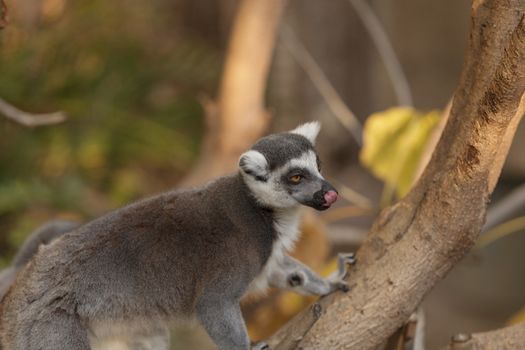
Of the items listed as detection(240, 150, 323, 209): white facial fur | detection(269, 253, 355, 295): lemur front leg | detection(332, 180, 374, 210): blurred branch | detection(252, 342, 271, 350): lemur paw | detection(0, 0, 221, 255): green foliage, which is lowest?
detection(0, 0, 221, 255): green foliage

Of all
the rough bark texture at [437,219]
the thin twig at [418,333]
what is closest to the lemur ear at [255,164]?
the rough bark texture at [437,219]

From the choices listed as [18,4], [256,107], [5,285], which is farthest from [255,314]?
[18,4]

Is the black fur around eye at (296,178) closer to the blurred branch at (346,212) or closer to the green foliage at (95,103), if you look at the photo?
the blurred branch at (346,212)

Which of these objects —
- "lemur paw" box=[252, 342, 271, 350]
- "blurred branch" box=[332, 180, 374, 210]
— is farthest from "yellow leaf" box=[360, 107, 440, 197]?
"lemur paw" box=[252, 342, 271, 350]

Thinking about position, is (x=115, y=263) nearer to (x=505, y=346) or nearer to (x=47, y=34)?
(x=505, y=346)

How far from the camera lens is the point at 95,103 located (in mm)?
7719

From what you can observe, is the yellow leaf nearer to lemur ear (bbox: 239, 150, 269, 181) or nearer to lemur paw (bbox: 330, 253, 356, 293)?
lemur paw (bbox: 330, 253, 356, 293)

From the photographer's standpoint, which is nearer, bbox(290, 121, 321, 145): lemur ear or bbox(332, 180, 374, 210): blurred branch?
bbox(290, 121, 321, 145): lemur ear

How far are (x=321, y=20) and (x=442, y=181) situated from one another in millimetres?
5797

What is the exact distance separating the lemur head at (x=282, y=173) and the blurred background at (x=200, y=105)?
→ 1642 millimetres

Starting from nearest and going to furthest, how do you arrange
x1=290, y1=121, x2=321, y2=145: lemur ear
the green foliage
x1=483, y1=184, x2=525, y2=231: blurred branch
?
1. x1=290, y1=121, x2=321, y2=145: lemur ear
2. x1=483, y1=184, x2=525, y2=231: blurred branch
3. the green foliage

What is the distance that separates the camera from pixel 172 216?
12.6ft

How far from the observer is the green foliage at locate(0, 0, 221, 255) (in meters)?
7.20

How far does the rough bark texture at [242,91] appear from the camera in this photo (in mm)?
6211
